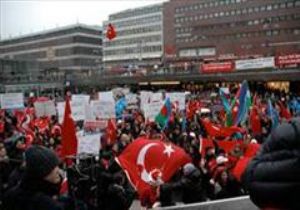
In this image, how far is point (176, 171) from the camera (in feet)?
26.4

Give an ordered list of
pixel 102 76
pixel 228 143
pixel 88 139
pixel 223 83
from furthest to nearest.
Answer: pixel 102 76, pixel 223 83, pixel 228 143, pixel 88 139

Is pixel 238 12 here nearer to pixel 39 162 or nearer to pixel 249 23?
pixel 249 23

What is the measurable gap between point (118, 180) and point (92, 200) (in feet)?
1.46

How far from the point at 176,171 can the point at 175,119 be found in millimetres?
12095

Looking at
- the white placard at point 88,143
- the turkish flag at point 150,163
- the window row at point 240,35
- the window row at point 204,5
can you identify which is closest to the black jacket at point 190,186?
the turkish flag at point 150,163

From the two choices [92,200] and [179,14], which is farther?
[179,14]

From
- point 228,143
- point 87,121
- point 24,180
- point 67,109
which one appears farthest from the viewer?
point 87,121

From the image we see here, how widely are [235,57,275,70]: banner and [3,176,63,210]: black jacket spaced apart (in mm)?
52041

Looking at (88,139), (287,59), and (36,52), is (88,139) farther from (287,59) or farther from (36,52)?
(36,52)

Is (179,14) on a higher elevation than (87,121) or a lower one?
higher

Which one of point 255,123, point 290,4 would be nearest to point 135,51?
point 290,4

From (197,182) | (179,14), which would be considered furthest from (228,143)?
(179,14)

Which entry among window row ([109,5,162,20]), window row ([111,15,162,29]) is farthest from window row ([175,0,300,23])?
window row ([109,5,162,20])

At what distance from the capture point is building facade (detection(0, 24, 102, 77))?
5226 inches
